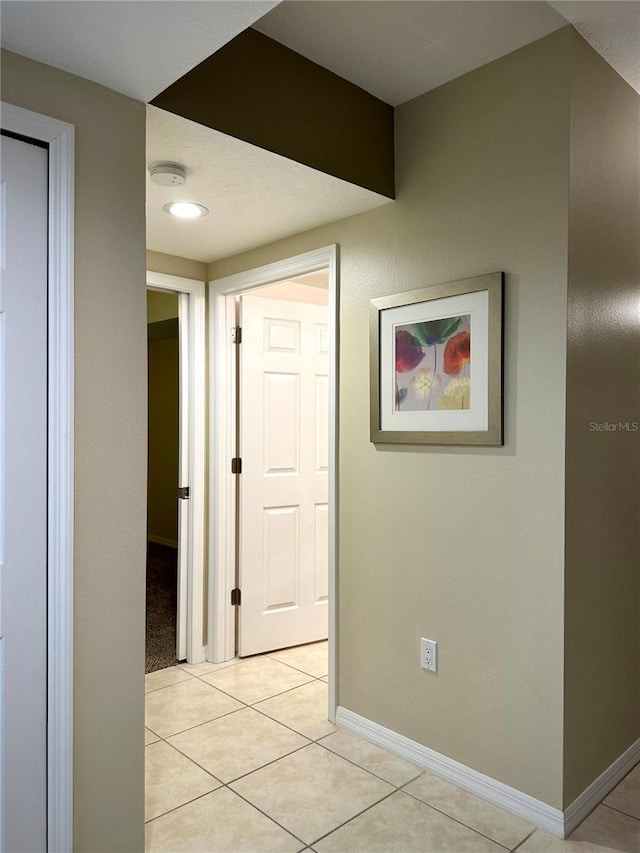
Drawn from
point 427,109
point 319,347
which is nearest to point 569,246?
point 427,109

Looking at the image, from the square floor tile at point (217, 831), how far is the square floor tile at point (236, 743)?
0.63 ft

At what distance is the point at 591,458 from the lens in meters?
2.17

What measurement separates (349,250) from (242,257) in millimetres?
764

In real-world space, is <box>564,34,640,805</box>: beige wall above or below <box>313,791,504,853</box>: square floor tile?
above

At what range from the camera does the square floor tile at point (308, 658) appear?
339 cm

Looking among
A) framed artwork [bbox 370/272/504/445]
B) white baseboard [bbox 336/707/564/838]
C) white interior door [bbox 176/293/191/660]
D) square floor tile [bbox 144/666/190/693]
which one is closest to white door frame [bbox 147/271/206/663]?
white interior door [bbox 176/293/191/660]

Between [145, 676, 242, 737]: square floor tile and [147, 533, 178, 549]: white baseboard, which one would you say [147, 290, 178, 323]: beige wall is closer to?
[147, 533, 178, 549]: white baseboard

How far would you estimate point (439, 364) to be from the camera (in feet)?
7.85

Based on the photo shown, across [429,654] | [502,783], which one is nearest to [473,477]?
[429,654]

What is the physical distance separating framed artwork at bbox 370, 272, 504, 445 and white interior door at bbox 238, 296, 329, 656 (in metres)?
1.07

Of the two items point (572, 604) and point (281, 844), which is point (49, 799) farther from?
point (572, 604)

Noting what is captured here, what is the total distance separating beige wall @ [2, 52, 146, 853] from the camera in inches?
67.1

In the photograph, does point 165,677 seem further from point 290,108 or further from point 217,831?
point 290,108

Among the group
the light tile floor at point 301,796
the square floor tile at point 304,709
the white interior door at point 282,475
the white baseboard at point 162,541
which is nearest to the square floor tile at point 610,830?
the light tile floor at point 301,796
